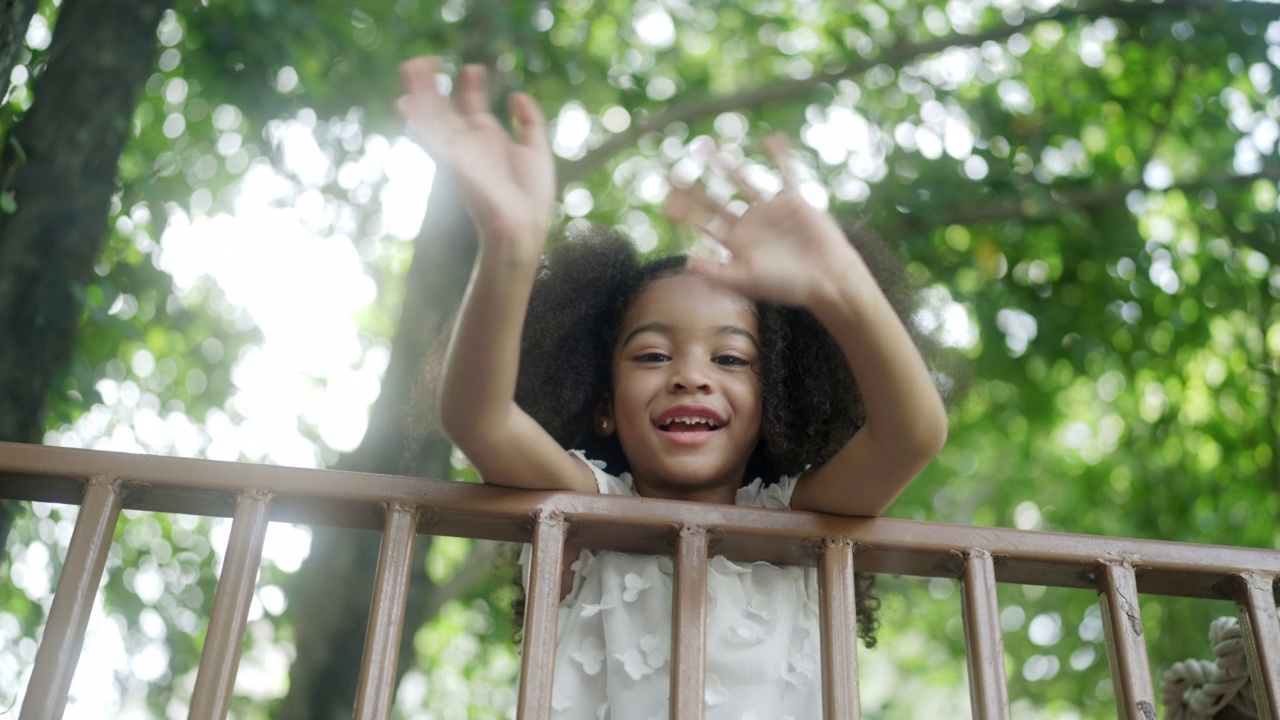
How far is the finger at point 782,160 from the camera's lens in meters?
1.58

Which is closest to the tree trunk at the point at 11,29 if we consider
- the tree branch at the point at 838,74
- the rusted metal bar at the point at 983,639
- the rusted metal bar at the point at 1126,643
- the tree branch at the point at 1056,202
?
Result: the rusted metal bar at the point at 983,639

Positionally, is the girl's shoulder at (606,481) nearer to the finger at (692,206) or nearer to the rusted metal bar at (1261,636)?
the finger at (692,206)

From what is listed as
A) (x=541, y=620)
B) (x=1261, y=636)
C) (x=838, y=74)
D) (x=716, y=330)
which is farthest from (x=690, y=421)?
(x=838, y=74)

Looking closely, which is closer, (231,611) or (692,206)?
(231,611)

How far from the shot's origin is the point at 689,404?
2.14 metres

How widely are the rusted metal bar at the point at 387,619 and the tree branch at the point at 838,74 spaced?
3.93 metres

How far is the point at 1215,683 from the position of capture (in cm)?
209

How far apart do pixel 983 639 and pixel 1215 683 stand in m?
0.84

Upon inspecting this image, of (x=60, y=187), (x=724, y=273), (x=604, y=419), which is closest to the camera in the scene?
(x=724, y=273)

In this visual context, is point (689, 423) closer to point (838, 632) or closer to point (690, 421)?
point (690, 421)

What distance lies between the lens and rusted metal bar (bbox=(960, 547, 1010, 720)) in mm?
1480

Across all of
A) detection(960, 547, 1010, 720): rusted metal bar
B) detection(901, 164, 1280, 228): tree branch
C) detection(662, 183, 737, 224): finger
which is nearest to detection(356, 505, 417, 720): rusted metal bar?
detection(662, 183, 737, 224): finger

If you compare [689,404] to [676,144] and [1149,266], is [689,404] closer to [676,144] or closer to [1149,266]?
[1149,266]

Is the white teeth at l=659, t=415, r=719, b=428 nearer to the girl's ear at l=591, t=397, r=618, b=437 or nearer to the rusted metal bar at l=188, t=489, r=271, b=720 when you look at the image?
the girl's ear at l=591, t=397, r=618, b=437
